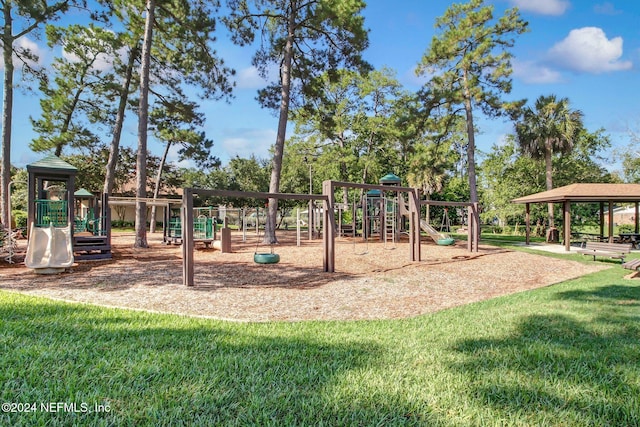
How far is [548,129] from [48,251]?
27.1 m

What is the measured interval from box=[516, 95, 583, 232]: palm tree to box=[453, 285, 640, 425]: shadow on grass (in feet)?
75.5

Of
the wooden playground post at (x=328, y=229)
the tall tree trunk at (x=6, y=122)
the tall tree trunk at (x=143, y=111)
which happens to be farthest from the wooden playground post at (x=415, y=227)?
the tall tree trunk at (x=6, y=122)

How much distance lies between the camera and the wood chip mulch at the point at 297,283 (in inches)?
213

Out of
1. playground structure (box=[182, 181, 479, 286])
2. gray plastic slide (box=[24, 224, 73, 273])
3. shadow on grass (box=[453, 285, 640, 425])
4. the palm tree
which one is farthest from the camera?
the palm tree

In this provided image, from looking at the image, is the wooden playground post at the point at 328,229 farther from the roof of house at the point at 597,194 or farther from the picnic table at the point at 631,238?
the picnic table at the point at 631,238

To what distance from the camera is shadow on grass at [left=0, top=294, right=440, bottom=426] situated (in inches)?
81.6

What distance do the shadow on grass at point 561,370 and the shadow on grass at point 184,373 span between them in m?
0.74

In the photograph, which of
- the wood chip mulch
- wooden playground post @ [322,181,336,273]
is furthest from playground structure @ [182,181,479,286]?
the wood chip mulch

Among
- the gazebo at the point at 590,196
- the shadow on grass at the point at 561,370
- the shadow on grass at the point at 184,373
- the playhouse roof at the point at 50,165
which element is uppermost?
the playhouse roof at the point at 50,165

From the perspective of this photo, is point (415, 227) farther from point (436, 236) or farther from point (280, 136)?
point (280, 136)

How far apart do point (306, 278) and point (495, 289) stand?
A: 3900 millimetres

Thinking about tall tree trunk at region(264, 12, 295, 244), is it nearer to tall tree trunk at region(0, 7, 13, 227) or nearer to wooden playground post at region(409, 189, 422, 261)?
wooden playground post at region(409, 189, 422, 261)

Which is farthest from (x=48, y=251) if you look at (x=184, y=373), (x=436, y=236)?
(x=436, y=236)

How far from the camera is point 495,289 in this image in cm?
748
